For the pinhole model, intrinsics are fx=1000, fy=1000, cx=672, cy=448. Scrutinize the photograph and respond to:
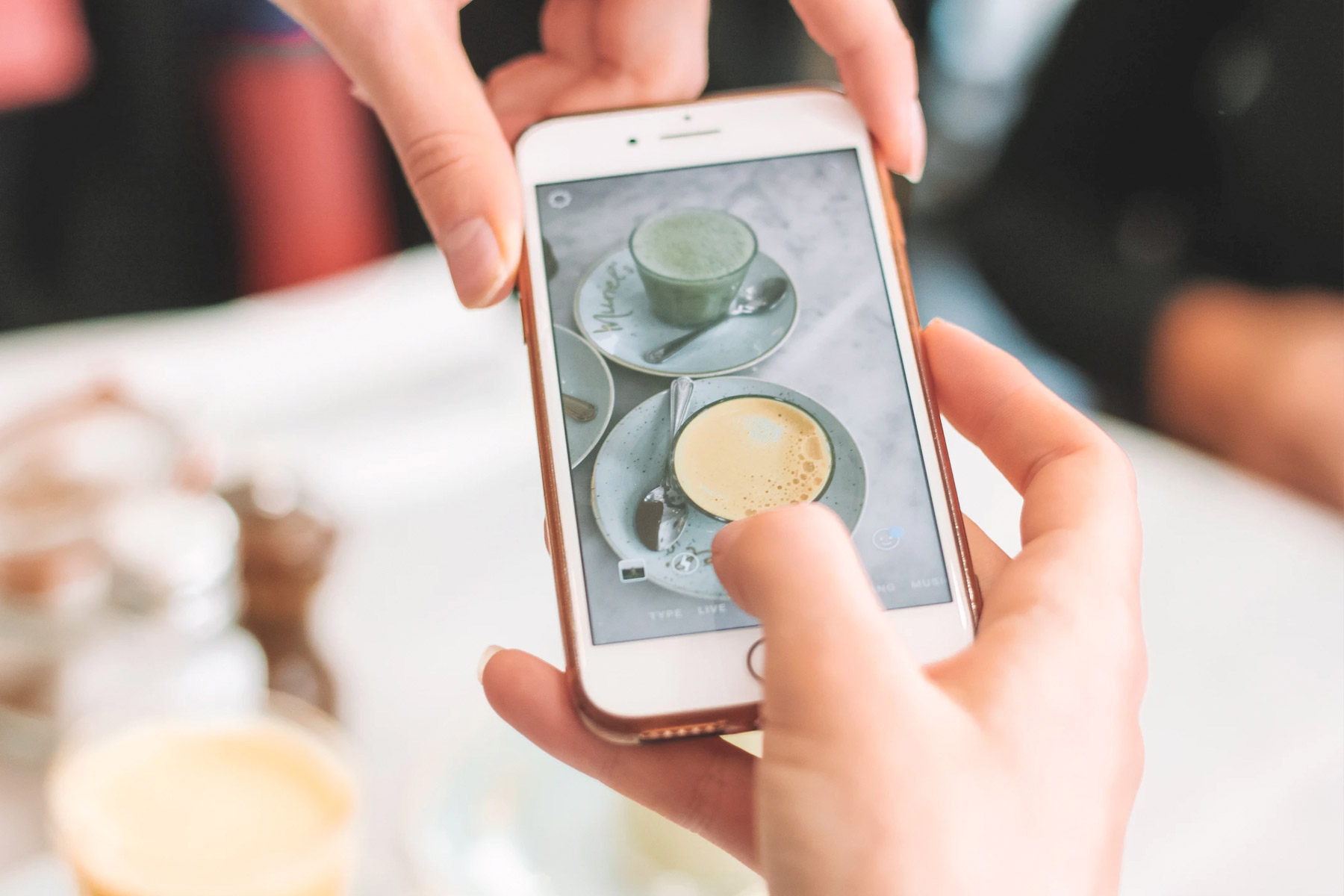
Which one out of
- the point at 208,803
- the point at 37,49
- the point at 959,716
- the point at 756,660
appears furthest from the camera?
the point at 37,49

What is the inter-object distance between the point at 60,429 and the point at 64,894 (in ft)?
0.95

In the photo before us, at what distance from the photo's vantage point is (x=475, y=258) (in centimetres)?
48

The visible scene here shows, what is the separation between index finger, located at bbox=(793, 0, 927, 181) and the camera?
1.78 ft

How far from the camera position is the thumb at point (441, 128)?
48 cm

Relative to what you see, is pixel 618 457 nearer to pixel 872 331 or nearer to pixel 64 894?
pixel 872 331

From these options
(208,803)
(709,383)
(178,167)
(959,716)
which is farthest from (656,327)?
(178,167)

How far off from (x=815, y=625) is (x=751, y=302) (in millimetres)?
214

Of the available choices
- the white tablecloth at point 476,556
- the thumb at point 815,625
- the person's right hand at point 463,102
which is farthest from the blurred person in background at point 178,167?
the thumb at point 815,625

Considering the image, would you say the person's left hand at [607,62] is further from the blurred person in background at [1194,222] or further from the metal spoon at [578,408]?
the blurred person in background at [1194,222]

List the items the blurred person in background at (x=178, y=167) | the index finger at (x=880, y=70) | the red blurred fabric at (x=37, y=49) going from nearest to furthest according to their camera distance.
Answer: the index finger at (x=880, y=70) < the red blurred fabric at (x=37, y=49) < the blurred person in background at (x=178, y=167)

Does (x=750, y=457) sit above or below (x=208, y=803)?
above

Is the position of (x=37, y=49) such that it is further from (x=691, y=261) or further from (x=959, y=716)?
(x=959, y=716)

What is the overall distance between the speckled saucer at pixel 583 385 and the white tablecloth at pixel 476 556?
238 millimetres

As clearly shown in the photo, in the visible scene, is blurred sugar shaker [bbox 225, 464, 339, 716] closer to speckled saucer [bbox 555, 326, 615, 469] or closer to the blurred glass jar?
the blurred glass jar
